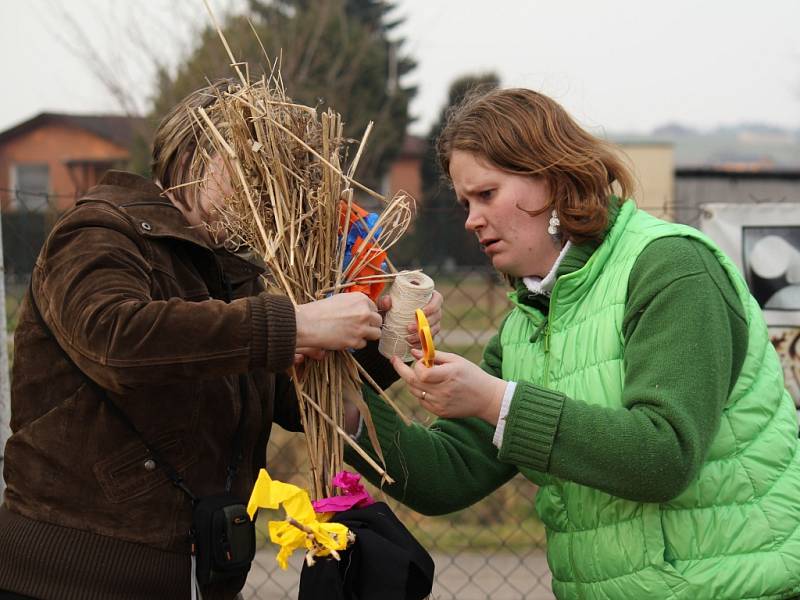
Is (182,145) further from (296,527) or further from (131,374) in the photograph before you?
(296,527)

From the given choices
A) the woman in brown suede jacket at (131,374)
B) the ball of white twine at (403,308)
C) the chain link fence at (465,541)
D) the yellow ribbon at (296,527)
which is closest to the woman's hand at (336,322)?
the woman in brown suede jacket at (131,374)

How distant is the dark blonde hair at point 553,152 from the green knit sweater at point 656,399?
18 centimetres

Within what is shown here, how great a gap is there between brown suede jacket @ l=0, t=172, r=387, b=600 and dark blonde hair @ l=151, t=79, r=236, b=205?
73 millimetres

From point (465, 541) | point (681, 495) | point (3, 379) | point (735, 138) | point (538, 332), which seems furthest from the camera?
point (735, 138)

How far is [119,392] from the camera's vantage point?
1.92m

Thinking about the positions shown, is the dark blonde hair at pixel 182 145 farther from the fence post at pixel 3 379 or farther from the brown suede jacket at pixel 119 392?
the fence post at pixel 3 379

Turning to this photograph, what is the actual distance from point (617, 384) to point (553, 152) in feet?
1.71

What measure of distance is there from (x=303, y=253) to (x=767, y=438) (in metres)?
1.06

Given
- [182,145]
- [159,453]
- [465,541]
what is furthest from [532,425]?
[465,541]

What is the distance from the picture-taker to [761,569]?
1.89 meters

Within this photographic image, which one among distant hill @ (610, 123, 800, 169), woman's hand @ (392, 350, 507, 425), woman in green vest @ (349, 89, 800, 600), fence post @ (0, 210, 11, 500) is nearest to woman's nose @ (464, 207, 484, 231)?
woman in green vest @ (349, 89, 800, 600)

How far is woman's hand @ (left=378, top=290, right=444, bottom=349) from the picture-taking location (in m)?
2.13

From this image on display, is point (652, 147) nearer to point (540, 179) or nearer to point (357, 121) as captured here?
point (357, 121)

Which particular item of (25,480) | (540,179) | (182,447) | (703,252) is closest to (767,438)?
(703,252)
